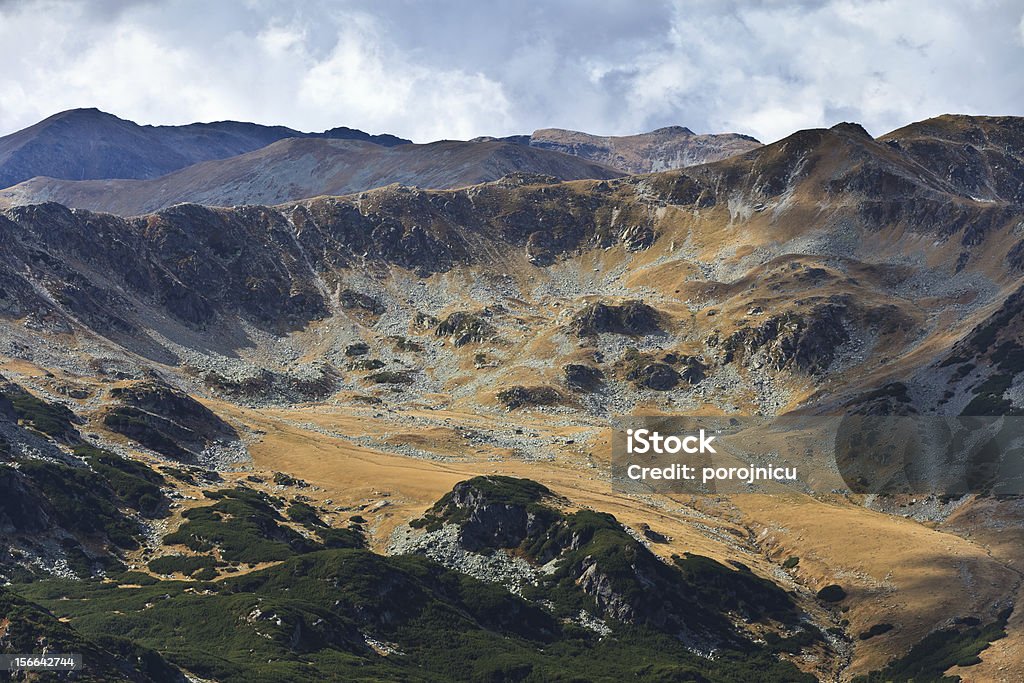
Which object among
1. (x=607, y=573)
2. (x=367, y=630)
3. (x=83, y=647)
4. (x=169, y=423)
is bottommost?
(x=367, y=630)

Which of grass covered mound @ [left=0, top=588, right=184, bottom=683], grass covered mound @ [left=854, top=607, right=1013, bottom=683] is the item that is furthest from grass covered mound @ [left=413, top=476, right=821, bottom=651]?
grass covered mound @ [left=0, top=588, right=184, bottom=683]

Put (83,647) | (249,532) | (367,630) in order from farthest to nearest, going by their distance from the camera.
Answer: (249,532) → (367,630) → (83,647)

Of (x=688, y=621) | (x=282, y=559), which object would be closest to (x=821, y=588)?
(x=688, y=621)

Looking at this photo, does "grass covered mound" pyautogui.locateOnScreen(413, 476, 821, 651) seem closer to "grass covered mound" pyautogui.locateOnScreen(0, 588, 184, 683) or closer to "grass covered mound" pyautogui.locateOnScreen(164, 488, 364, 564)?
"grass covered mound" pyautogui.locateOnScreen(164, 488, 364, 564)

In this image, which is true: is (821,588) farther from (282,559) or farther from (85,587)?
(85,587)

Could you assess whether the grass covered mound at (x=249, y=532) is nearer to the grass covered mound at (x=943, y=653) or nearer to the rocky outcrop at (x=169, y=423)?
the rocky outcrop at (x=169, y=423)

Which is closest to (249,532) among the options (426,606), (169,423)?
(426,606)

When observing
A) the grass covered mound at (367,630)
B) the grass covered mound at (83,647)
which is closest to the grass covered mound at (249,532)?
the grass covered mound at (367,630)

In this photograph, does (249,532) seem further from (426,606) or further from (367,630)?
(426,606)

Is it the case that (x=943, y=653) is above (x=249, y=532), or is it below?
below

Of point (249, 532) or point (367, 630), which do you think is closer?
point (367, 630)

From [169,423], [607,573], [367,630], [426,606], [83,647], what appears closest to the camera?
[83,647]
